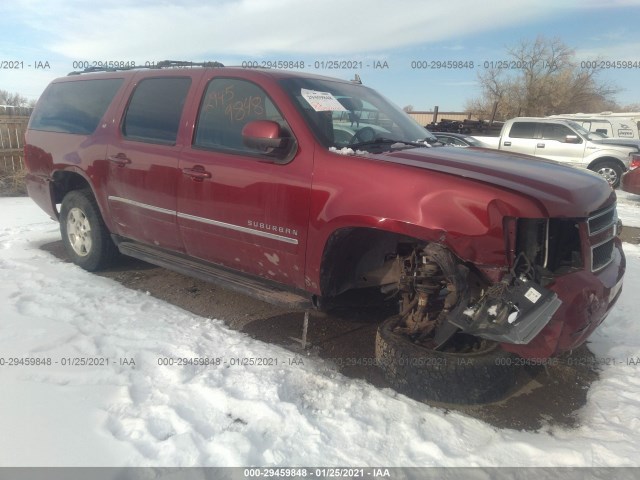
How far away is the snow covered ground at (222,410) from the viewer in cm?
231

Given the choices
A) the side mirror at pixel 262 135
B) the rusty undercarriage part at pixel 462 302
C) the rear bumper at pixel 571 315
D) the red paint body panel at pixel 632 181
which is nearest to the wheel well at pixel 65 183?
the side mirror at pixel 262 135

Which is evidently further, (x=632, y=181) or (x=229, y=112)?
(x=632, y=181)

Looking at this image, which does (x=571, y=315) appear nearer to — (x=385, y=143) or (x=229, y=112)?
(x=385, y=143)

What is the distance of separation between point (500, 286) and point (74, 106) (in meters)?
4.34

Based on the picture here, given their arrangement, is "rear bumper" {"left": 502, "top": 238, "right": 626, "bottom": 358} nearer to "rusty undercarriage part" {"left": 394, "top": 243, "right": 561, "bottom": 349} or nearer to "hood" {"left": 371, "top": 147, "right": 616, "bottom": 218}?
"rusty undercarriage part" {"left": 394, "top": 243, "right": 561, "bottom": 349}

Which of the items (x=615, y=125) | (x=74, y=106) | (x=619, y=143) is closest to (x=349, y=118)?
(x=74, y=106)

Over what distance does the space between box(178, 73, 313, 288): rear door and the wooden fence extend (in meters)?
8.47

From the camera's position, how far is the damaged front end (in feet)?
7.72

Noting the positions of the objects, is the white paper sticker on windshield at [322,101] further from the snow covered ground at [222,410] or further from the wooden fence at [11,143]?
the wooden fence at [11,143]

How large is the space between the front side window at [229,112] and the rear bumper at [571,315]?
1989 mm

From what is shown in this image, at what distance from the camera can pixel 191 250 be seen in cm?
385

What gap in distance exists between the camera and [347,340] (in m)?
3.68

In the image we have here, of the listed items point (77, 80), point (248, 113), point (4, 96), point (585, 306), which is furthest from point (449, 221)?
point (4, 96)

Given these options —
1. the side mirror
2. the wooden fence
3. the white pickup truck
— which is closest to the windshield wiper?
the side mirror
